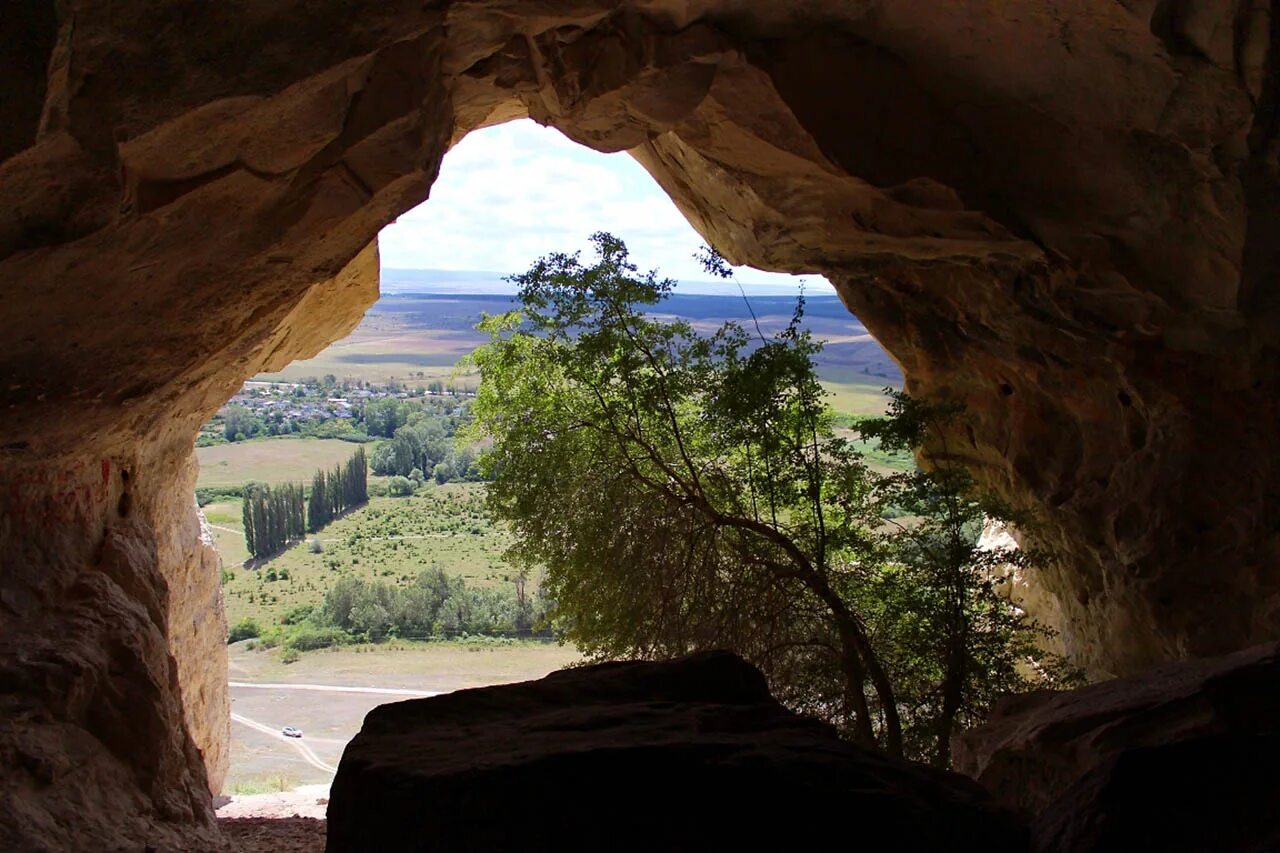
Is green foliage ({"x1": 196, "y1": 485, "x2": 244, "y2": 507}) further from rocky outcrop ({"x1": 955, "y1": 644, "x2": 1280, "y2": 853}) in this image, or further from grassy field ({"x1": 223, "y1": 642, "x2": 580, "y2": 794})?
rocky outcrop ({"x1": 955, "y1": 644, "x2": 1280, "y2": 853})

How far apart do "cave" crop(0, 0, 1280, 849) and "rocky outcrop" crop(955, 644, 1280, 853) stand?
2.75 m

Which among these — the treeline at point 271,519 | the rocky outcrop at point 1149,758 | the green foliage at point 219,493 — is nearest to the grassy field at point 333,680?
the treeline at point 271,519

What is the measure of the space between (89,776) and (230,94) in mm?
3628

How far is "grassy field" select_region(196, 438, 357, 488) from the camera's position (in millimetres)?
37125

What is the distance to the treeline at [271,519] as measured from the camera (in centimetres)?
3058

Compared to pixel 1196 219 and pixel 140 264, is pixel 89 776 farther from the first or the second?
pixel 1196 219

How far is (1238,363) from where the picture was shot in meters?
7.96

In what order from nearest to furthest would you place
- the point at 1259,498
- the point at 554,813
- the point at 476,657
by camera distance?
the point at 554,813 → the point at 1259,498 → the point at 476,657

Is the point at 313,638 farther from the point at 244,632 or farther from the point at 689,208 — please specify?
the point at 689,208

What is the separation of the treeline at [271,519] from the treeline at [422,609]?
4.35m

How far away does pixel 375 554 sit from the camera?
31078mm

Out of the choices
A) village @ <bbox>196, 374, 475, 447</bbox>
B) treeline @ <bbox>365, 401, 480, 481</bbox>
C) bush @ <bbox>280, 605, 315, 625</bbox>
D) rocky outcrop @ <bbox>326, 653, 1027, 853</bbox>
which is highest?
village @ <bbox>196, 374, 475, 447</bbox>

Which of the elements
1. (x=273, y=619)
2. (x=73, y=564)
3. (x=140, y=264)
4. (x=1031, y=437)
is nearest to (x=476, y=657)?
(x=273, y=619)

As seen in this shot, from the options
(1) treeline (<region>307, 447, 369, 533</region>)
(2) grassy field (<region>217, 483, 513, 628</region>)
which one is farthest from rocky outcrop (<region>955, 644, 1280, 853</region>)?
(1) treeline (<region>307, 447, 369, 533</region>)
